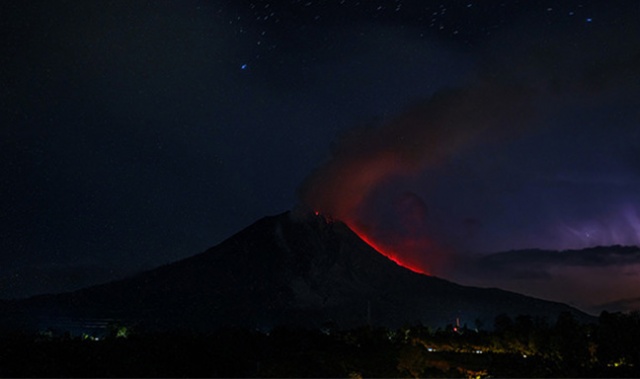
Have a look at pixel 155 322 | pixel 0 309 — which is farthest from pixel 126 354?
pixel 0 309

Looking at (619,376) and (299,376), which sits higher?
(299,376)

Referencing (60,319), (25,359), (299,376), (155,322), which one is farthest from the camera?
(60,319)

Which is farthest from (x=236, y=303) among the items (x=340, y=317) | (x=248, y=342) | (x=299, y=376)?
(x=299, y=376)

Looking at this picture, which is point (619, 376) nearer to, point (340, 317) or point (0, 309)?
point (340, 317)

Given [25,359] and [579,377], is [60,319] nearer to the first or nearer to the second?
[25,359]

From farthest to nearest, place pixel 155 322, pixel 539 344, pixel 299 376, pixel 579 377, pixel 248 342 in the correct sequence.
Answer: pixel 155 322, pixel 248 342, pixel 539 344, pixel 299 376, pixel 579 377

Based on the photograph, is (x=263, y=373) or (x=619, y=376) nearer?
(x=619, y=376)
